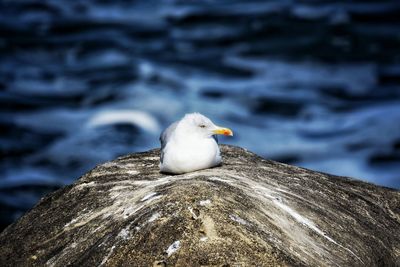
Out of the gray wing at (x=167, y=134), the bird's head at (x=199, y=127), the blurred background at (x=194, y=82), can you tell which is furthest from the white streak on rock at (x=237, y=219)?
the blurred background at (x=194, y=82)

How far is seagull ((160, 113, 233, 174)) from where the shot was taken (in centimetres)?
999

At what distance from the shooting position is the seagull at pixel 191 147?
999 centimetres

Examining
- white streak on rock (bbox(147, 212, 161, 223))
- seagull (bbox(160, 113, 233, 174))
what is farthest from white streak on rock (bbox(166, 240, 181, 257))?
seagull (bbox(160, 113, 233, 174))

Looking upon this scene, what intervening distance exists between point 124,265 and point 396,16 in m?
33.8

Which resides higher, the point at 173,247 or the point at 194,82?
the point at 194,82

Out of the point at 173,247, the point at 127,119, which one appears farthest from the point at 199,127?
the point at 127,119

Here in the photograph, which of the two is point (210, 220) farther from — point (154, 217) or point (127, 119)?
point (127, 119)

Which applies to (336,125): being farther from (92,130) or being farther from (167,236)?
(167,236)

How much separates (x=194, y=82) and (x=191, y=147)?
25.6 meters

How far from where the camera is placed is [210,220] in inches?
343

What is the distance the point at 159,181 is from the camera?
32.7 ft

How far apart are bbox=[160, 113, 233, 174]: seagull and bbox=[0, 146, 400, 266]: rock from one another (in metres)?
0.13

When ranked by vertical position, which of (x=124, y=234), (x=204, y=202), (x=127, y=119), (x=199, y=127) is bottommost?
(x=124, y=234)

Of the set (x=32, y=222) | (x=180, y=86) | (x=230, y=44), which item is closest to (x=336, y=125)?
(x=180, y=86)
